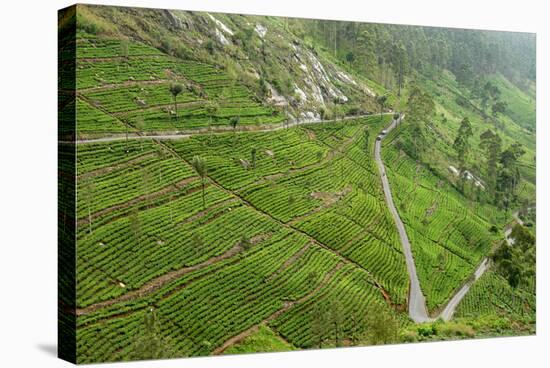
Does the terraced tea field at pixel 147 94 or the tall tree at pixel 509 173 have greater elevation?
the terraced tea field at pixel 147 94

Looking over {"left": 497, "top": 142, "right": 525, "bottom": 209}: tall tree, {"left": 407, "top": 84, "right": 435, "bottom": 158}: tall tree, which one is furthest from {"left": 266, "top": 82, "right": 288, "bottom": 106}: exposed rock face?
{"left": 497, "top": 142, "right": 525, "bottom": 209}: tall tree

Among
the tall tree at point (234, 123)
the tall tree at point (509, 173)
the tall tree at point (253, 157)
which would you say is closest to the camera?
the tall tree at point (234, 123)

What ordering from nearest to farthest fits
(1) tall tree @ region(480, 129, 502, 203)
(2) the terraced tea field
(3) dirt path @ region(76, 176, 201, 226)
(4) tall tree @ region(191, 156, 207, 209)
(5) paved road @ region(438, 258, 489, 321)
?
(3) dirt path @ region(76, 176, 201, 226) < (2) the terraced tea field < (4) tall tree @ region(191, 156, 207, 209) < (5) paved road @ region(438, 258, 489, 321) < (1) tall tree @ region(480, 129, 502, 203)

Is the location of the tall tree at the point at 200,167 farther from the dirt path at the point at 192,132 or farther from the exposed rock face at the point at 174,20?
the exposed rock face at the point at 174,20

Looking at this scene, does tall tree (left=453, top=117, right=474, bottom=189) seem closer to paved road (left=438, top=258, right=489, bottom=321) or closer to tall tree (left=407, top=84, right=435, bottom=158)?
tall tree (left=407, top=84, right=435, bottom=158)

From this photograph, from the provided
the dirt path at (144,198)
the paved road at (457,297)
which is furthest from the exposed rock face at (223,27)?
the paved road at (457,297)

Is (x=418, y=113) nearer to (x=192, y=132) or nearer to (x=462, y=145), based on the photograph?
(x=462, y=145)

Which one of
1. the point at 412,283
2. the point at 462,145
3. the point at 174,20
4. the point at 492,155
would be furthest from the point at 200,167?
the point at 492,155
